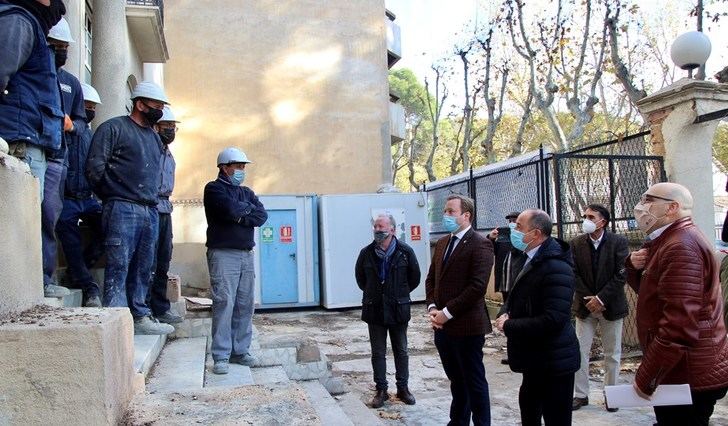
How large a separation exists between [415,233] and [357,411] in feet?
26.1

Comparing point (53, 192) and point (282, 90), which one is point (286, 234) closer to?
point (282, 90)

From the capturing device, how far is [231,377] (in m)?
4.59

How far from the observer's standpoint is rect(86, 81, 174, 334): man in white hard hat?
4.34m

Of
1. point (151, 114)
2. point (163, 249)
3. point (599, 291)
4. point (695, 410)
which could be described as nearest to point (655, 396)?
point (695, 410)

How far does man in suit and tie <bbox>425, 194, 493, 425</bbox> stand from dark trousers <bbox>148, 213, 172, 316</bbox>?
2633 millimetres

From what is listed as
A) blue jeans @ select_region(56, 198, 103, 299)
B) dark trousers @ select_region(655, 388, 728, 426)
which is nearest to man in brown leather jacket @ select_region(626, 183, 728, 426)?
dark trousers @ select_region(655, 388, 728, 426)

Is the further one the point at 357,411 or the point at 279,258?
the point at 279,258

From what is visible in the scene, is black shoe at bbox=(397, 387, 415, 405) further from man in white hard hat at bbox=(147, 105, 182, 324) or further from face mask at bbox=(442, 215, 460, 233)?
man in white hard hat at bbox=(147, 105, 182, 324)

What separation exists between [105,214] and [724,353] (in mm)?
4121

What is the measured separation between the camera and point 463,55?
20.7 m

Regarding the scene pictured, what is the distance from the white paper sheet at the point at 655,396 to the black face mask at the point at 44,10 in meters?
3.45

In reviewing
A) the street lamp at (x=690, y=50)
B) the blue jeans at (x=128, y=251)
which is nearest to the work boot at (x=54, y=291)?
the blue jeans at (x=128, y=251)

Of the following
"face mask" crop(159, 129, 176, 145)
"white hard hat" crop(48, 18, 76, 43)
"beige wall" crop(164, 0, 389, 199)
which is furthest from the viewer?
"beige wall" crop(164, 0, 389, 199)

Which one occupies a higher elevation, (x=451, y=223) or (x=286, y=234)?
(x=286, y=234)
